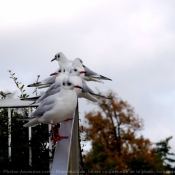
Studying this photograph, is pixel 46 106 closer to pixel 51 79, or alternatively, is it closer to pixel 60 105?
pixel 60 105

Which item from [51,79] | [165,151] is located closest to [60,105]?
[51,79]

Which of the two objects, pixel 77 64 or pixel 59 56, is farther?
pixel 59 56

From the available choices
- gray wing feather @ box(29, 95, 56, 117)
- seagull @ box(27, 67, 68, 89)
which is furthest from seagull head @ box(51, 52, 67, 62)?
gray wing feather @ box(29, 95, 56, 117)

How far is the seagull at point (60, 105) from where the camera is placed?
3.17 meters

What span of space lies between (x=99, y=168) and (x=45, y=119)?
367 centimetres

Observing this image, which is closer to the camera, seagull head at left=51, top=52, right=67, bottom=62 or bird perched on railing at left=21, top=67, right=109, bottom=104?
bird perched on railing at left=21, top=67, right=109, bottom=104

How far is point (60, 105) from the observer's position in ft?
10.4

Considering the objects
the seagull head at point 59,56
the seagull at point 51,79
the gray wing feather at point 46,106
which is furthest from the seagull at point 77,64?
the gray wing feather at point 46,106

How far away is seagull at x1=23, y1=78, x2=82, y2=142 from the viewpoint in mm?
3174

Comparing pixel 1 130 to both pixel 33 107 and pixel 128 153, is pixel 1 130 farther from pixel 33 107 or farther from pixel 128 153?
pixel 128 153

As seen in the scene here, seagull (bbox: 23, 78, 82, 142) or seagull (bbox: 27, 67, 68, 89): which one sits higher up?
seagull (bbox: 27, 67, 68, 89)

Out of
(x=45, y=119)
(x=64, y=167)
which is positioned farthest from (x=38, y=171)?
(x=64, y=167)

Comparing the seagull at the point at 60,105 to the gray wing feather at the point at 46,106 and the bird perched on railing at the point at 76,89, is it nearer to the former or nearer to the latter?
the gray wing feather at the point at 46,106

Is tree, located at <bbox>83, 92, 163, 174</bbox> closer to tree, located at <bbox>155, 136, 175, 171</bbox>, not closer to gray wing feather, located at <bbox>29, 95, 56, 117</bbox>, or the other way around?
tree, located at <bbox>155, 136, 175, 171</bbox>
